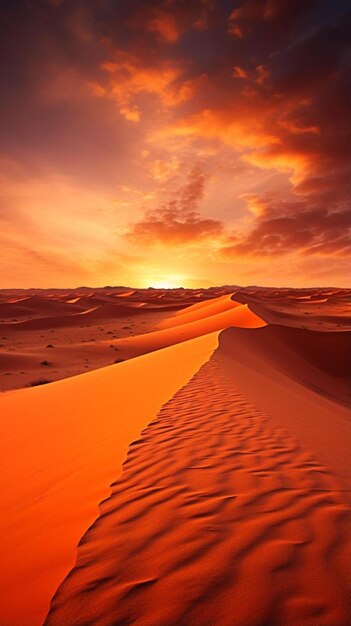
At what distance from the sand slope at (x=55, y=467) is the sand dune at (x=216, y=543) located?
162mm

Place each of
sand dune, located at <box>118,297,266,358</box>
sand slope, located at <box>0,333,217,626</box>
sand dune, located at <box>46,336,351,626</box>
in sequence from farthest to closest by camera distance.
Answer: sand dune, located at <box>118,297,266,358</box>
sand slope, located at <box>0,333,217,626</box>
sand dune, located at <box>46,336,351,626</box>

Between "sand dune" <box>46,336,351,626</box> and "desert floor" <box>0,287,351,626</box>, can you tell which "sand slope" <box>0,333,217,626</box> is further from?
"sand dune" <box>46,336,351,626</box>

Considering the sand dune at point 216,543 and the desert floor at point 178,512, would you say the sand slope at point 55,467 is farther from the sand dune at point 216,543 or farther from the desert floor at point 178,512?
the sand dune at point 216,543

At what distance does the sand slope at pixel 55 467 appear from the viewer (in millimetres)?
1849

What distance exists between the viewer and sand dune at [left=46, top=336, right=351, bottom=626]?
4.76 ft

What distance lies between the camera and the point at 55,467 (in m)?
3.55

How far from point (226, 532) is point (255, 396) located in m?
3.93

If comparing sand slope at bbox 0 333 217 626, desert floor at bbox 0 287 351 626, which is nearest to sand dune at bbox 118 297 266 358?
sand slope at bbox 0 333 217 626

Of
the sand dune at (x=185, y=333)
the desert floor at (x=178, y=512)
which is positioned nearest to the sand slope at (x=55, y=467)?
the desert floor at (x=178, y=512)

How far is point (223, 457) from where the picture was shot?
120 inches

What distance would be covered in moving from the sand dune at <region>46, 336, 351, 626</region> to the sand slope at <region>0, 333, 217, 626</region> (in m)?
0.16

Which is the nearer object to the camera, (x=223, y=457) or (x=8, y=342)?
(x=223, y=457)

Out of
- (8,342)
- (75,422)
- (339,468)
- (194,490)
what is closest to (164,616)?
(194,490)

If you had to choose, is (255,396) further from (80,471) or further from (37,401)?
(37,401)
